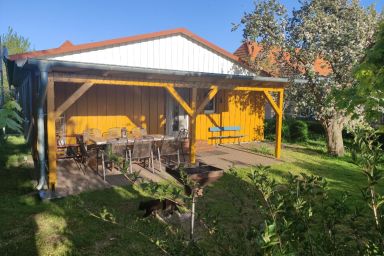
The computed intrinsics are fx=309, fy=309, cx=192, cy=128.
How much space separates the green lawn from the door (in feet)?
15.8

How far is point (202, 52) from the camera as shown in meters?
11.4

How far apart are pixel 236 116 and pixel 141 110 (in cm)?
457

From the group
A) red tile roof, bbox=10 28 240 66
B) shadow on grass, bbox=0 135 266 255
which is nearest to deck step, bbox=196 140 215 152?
red tile roof, bbox=10 28 240 66

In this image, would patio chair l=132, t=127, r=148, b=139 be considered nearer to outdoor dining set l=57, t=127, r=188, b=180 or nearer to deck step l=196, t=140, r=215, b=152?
outdoor dining set l=57, t=127, r=188, b=180

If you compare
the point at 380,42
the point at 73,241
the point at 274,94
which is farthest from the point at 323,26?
the point at 73,241

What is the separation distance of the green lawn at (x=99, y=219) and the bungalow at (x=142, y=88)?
803 millimetres

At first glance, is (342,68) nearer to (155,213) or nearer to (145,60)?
(145,60)

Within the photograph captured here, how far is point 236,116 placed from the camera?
13.9 m

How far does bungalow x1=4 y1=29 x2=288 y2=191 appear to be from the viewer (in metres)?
6.74

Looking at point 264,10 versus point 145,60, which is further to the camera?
point 264,10

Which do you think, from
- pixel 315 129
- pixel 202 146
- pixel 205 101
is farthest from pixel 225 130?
pixel 315 129

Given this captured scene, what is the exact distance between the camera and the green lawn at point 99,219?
3.19 metres

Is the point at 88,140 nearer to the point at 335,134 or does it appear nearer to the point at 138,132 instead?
the point at 138,132

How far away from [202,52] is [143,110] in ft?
10.0
